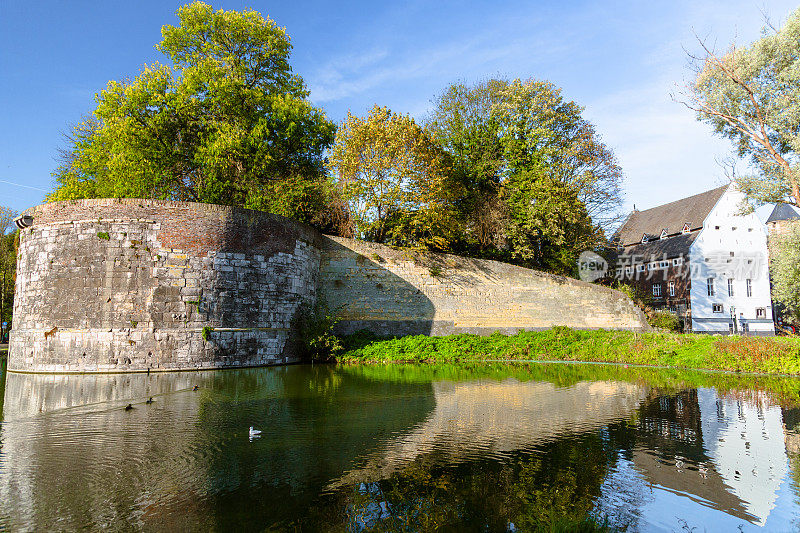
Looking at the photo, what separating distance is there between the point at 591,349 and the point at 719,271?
2179cm

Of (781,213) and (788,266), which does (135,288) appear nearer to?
(788,266)

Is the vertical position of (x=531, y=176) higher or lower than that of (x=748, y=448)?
higher

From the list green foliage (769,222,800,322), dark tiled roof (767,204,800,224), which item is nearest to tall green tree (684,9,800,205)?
green foliage (769,222,800,322)

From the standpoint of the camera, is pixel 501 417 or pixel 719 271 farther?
pixel 719 271

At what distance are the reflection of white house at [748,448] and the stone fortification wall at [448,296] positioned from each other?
12637 millimetres

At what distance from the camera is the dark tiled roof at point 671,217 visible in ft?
116

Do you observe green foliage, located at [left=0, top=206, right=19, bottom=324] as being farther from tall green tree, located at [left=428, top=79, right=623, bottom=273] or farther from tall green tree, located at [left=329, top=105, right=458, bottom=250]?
tall green tree, located at [left=428, top=79, right=623, bottom=273]

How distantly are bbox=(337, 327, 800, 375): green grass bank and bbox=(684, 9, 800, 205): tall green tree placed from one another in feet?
23.1

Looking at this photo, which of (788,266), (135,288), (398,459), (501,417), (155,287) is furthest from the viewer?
(788,266)

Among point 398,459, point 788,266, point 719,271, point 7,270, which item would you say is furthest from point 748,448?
point 7,270

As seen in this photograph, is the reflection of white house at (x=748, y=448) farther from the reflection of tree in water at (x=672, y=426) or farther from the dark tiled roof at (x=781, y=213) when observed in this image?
the dark tiled roof at (x=781, y=213)

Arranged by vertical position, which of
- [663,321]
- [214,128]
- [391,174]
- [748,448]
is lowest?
[748,448]

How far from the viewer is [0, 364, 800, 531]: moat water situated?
161 inches

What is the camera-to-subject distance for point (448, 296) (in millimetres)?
21609
